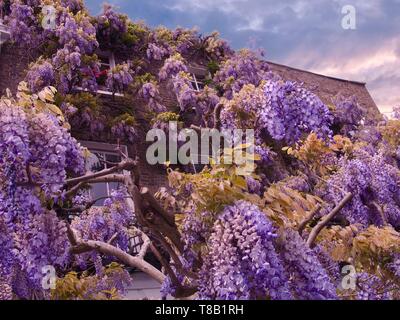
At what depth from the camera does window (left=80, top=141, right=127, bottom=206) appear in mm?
11039

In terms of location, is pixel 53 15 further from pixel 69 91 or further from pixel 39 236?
pixel 39 236

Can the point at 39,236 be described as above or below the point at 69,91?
below

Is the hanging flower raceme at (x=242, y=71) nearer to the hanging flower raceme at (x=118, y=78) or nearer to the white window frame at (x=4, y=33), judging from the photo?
the hanging flower raceme at (x=118, y=78)

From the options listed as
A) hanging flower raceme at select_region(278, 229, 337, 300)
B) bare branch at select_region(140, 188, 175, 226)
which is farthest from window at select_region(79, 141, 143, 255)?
hanging flower raceme at select_region(278, 229, 337, 300)

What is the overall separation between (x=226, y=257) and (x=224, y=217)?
11.7 inches

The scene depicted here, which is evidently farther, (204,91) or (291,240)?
(204,91)

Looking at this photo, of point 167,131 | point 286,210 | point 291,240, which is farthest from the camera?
point 167,131

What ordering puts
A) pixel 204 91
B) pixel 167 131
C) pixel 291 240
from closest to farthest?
pixel 291 240 < pixel 167 131 < pixel 204 91

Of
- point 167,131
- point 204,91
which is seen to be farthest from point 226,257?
point 204,91

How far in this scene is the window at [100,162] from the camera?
11.0m

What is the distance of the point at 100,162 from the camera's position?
37.7 ft

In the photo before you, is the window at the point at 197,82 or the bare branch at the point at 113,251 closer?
the bare branch at the point at 113,251

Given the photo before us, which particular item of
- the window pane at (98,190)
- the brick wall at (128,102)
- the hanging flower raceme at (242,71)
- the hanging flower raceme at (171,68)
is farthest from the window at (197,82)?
the window pane at (98,190)
